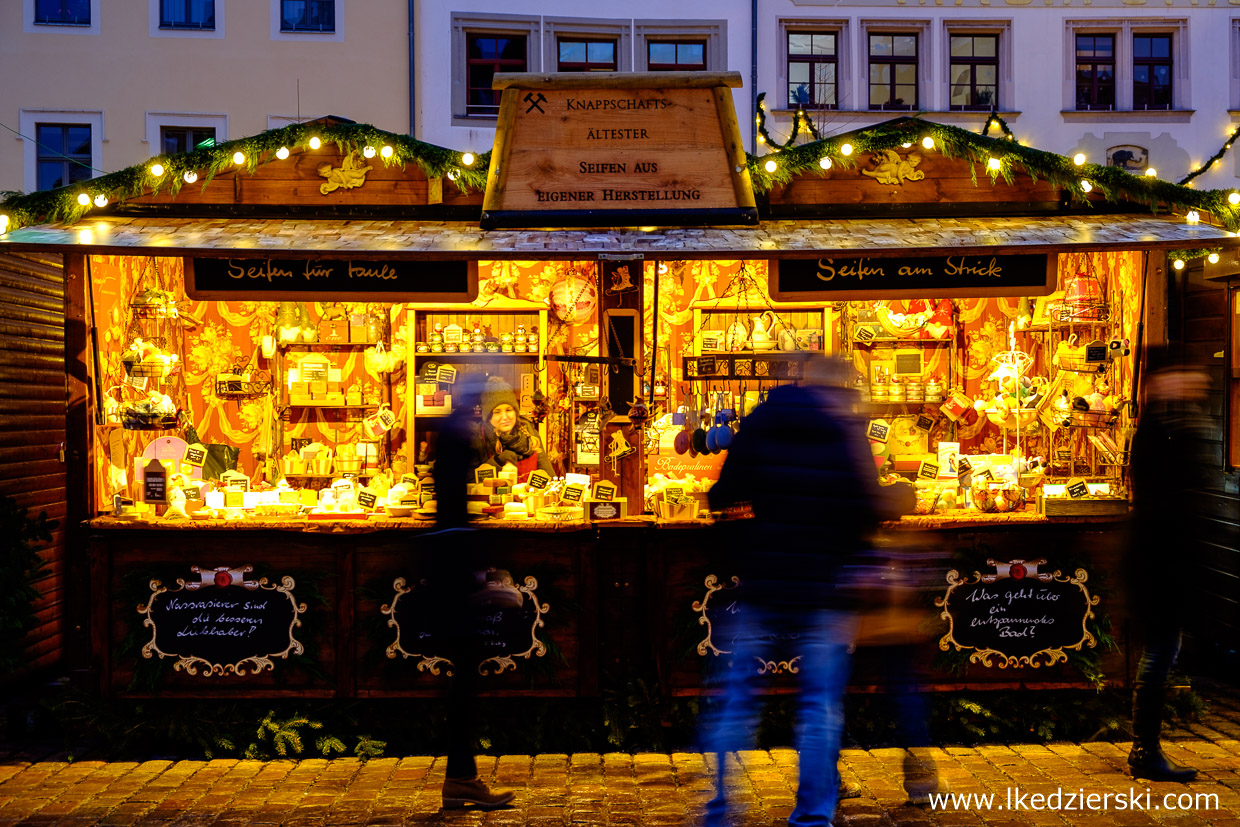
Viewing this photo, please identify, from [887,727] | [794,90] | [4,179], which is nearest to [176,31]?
[4,179]

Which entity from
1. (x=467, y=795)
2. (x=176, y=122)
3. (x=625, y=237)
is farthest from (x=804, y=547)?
(x=176, y=122)

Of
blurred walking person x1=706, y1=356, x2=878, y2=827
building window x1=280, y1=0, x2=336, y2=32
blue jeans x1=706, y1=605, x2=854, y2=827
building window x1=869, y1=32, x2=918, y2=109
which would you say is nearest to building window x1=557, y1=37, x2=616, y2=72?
building window x1=280, y1=0, x2=336, y2=32

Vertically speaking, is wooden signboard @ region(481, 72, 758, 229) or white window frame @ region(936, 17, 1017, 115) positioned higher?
white window frame @ region(936, 17, 1017, 115)

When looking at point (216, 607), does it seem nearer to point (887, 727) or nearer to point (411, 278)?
point (411, 278)

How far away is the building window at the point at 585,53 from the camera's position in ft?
51.0

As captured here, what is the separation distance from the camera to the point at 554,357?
643 centimetres

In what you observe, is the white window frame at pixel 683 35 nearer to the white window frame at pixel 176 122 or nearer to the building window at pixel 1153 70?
the white window frame at pixel 176 122

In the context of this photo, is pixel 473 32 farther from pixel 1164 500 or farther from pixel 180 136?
pixel 1164 500

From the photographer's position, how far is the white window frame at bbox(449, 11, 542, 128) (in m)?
14.9

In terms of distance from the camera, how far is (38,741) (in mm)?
5559

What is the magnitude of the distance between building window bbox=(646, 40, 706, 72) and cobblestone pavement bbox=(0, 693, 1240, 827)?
12.9 meters

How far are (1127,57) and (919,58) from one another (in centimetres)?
349

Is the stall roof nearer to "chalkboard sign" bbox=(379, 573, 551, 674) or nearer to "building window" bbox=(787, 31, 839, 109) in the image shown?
"chalkboard sign" bbox=(379, 573, 551, 674)

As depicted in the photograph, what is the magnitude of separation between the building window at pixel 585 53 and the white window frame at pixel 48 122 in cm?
722
